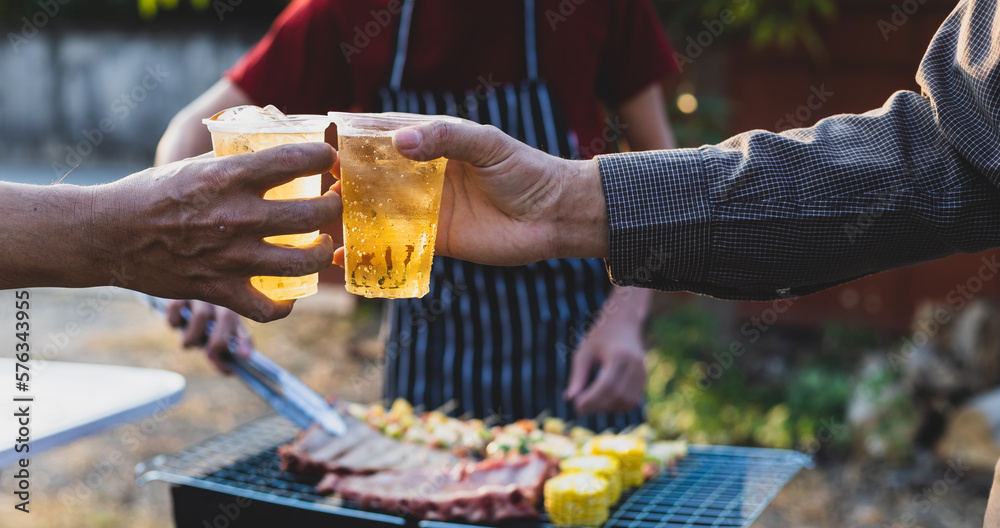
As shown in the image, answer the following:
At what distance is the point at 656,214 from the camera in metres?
1.92

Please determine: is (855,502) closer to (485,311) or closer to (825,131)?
(485,311)

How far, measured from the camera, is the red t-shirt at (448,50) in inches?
120

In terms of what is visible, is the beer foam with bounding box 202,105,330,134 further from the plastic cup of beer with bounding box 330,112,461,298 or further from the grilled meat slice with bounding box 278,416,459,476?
the grilled meat slice with bounding box 278,416,459,476

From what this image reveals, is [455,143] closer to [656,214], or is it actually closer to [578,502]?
[656,214]

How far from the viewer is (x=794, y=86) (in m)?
7.27

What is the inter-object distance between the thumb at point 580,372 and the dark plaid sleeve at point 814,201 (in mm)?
1037

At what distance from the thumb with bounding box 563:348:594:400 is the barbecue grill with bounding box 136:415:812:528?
43cm

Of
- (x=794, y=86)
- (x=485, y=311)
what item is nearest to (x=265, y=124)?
(x=485, y=311)

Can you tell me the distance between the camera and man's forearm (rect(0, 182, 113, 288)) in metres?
1.66

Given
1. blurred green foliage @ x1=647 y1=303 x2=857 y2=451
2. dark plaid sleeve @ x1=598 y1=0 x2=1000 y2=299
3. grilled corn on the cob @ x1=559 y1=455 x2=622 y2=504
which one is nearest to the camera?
dark plaid sleeve @ x1=598 y1=0 x2=1000 y2=299

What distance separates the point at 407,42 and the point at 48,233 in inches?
65.4

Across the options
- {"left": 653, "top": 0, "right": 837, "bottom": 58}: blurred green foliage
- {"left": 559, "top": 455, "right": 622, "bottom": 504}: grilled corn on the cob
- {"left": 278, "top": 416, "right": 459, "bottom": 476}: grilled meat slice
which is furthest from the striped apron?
{"left": 653, "top": 0, "right": 837, "bottom": 58}: blurred green foliage

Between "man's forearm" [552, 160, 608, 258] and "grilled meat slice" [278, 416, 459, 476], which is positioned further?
"grilled meat slice" [278, 416, 459, 476]

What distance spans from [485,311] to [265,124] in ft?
5.31
